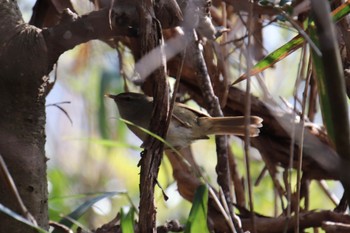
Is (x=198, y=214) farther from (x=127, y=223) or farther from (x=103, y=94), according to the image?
(x=103, y=94)

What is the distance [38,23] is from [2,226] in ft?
2.31

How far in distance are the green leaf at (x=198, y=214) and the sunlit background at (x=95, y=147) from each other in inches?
25.6

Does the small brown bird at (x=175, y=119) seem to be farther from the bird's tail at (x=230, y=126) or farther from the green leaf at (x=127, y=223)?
the green leaf at (x=127, y=223)

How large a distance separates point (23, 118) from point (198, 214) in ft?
1.32

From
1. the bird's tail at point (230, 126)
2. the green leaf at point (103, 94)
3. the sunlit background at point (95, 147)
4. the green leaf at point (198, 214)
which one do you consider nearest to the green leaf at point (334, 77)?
the green leaf at point (198, 214)

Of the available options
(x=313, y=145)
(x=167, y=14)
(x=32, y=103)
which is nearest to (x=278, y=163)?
(x=313, y=145)

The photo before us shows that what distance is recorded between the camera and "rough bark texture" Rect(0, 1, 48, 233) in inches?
48.3

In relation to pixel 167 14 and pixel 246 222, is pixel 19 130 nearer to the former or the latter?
pixel 167 14

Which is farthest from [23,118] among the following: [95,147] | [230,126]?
[95,147]

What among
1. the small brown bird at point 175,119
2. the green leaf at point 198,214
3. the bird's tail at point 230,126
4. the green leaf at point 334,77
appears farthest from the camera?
the small brown bird at point 175,119

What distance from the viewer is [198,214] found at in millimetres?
1173

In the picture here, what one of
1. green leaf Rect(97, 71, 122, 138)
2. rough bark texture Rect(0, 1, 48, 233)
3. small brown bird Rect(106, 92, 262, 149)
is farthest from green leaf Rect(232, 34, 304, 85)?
small brown bird Rect(106, 92, 262, 149)

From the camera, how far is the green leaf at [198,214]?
1.17m

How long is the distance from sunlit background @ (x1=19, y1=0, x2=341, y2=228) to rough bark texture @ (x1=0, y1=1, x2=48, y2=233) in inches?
18.8
